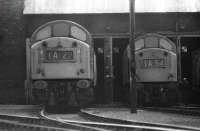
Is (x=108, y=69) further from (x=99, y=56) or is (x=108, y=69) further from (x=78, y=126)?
(x=78, y=126)

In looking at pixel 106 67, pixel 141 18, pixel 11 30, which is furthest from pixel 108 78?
pixel 11 30

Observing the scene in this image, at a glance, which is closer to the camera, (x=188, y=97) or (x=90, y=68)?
(x=90, y=68)

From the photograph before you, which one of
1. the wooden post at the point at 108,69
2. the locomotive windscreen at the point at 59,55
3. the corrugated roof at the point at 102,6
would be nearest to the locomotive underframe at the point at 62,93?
the locomotive windscreen at the point at 59,55

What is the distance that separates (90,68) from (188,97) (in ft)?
26.1

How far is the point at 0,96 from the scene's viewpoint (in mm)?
20016

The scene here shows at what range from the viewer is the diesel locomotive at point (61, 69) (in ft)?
43.7

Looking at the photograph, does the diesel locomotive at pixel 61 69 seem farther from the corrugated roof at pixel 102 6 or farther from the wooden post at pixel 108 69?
the corrugated roof at pixel 102 6

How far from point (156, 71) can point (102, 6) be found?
5.96 meters

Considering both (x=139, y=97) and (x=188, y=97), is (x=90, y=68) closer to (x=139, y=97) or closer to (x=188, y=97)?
(x=139, y=97)

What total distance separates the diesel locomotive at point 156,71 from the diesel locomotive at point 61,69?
244 centimetres

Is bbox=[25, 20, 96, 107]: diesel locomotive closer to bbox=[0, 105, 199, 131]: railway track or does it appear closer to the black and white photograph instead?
the black and white photograph

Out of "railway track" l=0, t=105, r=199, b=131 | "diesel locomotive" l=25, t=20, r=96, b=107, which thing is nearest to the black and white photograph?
Answer: "diesel locomotive" l=25, t=20, r=96, b=107

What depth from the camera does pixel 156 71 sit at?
15516 mm

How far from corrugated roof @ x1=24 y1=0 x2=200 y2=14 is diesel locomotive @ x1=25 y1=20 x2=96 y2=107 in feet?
20.1
